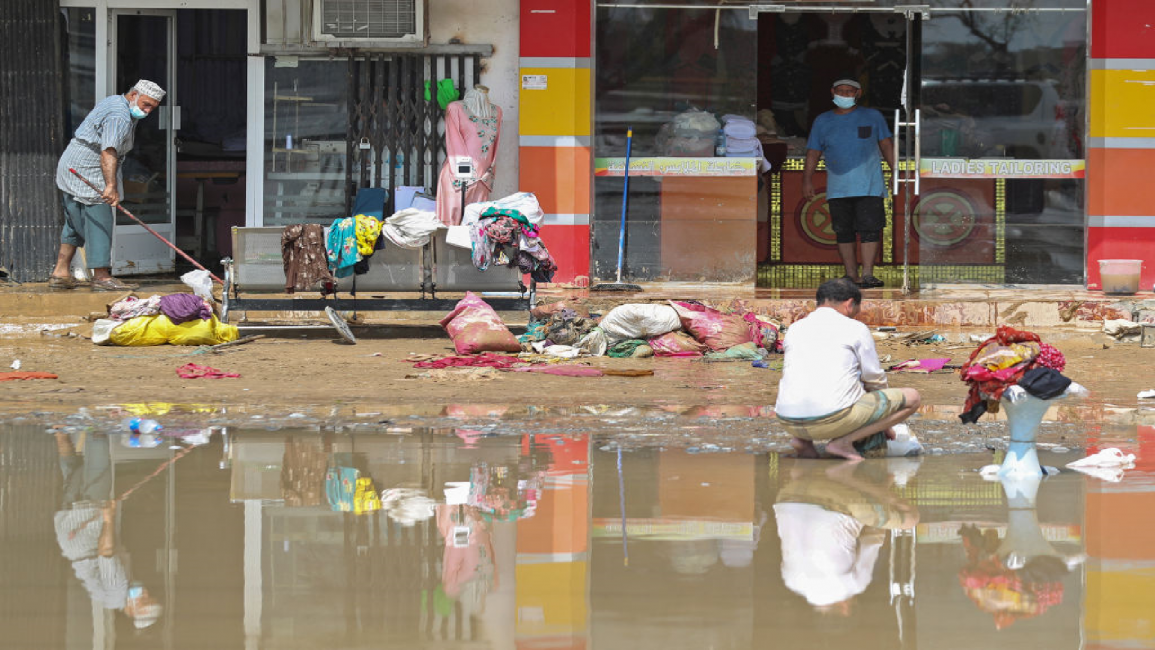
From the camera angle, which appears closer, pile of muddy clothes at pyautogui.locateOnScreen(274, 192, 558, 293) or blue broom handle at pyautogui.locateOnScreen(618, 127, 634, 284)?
pile of muddy clothes at pyautogui.locateOnScreen(274, 192, 558, 293)

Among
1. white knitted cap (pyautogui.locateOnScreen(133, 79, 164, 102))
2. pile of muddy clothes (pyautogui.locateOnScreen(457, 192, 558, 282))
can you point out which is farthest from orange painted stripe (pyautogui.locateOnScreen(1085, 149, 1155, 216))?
white knitted cap (pyautogui.locateOnScreen(133, 79, 164, 102))

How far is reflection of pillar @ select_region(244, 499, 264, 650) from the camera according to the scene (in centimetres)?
455

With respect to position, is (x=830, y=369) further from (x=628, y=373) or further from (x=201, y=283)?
(x=201, y=283)

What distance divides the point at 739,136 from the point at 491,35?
256 cm

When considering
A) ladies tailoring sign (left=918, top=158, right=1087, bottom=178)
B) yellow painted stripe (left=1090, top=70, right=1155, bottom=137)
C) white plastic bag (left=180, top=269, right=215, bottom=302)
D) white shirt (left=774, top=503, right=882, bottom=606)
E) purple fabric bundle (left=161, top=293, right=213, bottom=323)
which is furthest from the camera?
ladies tailoring sign (left=918, top=158, right=1087, bottom=178)

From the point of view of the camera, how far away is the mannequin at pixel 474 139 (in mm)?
13820

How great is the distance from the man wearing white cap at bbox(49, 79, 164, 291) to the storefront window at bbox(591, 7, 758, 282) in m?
4.25

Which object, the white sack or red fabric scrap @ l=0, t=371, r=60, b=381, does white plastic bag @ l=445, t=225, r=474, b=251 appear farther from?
red fabric scrap @ l=0, t=371, r=60, b=381

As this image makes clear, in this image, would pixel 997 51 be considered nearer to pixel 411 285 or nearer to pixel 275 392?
pixel 411 285

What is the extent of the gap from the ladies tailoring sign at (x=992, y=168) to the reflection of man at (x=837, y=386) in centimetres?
713

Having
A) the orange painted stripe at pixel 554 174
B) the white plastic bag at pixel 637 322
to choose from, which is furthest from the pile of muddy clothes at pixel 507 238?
the orange painted stripe at pixel 554 174

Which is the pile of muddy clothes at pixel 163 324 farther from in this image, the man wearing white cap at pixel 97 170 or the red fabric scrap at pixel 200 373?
the red fabric scrap at pixel 200 373

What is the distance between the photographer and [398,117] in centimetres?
1428

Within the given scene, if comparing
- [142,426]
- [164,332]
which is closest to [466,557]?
[142,426]
